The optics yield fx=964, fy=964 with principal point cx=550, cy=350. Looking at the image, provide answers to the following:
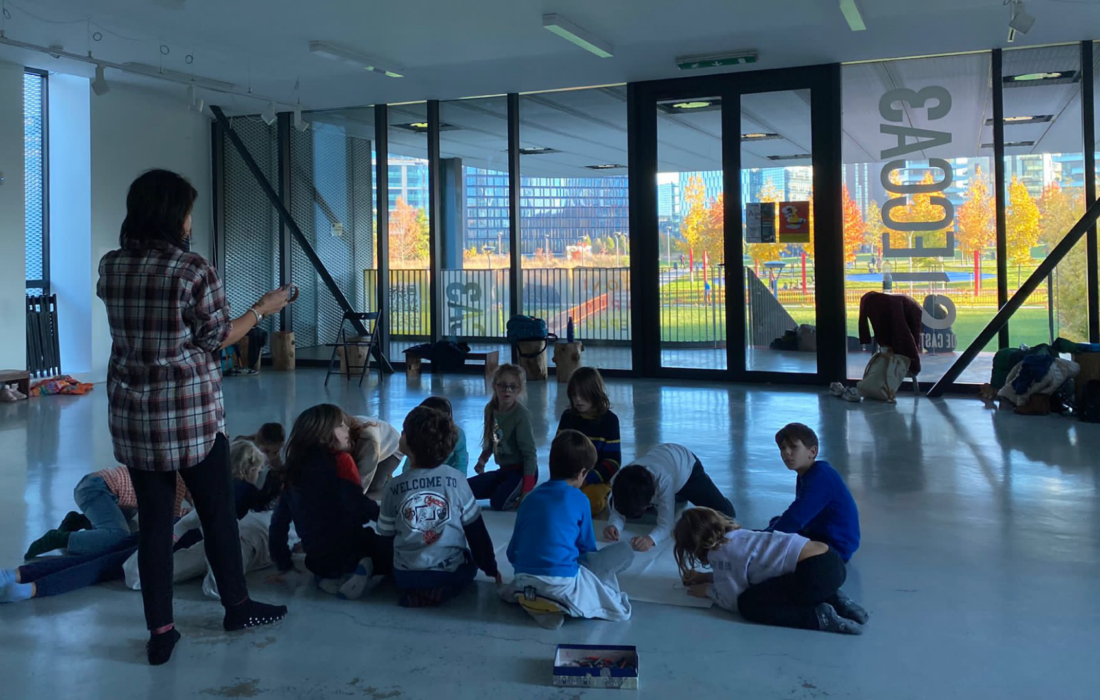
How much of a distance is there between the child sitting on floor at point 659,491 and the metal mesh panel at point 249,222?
8.89 meters

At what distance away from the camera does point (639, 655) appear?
3029 millimetres

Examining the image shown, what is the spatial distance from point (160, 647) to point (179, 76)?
26.0 ft

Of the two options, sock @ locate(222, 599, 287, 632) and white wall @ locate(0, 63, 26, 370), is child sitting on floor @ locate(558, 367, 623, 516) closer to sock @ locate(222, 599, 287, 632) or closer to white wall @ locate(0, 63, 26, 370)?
sock @ locate(222, 599, 287, 632)

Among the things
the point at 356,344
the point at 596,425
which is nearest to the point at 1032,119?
the point at 596,425

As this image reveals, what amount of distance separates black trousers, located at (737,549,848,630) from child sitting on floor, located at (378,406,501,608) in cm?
97

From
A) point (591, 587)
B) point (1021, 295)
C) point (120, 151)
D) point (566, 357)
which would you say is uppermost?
point (120, 151)

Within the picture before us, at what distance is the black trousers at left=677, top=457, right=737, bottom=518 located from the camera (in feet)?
15.1

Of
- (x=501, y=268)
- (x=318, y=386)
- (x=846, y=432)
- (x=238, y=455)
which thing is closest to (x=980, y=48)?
(x=846, y=432)

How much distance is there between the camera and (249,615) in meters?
3.26

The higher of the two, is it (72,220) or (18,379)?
(72,220)

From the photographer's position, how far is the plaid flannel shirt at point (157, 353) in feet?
9.54

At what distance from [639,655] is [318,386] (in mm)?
7650

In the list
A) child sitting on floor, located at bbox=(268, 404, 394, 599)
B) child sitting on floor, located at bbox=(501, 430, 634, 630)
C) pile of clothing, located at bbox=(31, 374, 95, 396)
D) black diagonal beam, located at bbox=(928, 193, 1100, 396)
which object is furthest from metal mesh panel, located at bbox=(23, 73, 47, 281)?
black diagonal beam, located at bbox=(928, 193, 1100, 396)

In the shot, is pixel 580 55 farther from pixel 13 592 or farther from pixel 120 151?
pixel 13 592
